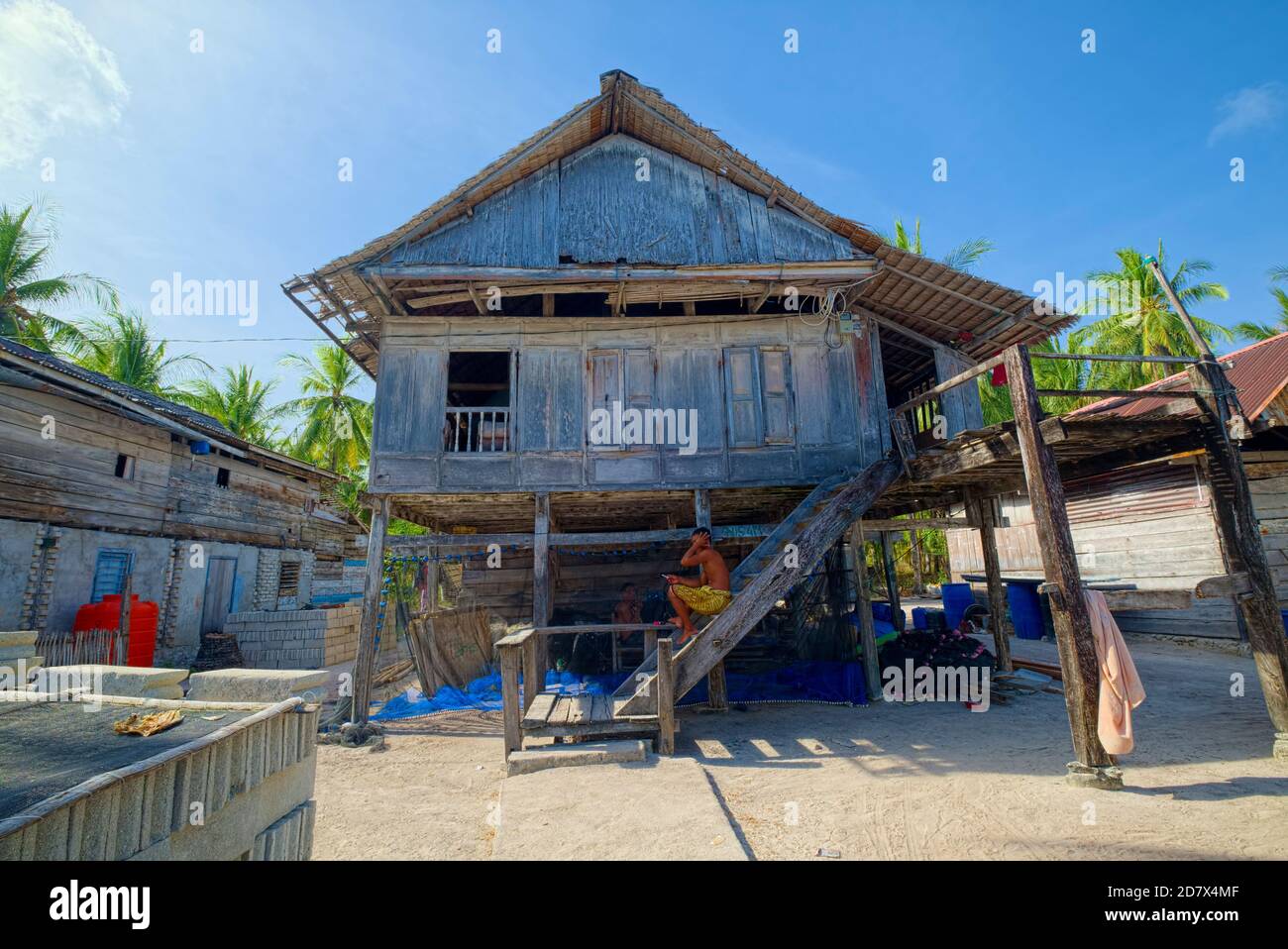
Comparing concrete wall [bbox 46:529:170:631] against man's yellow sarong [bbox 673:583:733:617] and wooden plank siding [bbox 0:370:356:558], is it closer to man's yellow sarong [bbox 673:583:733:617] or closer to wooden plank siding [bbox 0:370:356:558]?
wooden plank siding [bbox 0:370:356:558]

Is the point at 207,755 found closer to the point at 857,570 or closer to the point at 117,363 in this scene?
the point at 857,570

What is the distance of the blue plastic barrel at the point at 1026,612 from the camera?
16672mm

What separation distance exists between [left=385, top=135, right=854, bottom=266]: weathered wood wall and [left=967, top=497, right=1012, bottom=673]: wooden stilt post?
17.7 ft

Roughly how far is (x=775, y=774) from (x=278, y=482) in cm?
1911

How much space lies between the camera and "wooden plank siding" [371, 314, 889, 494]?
10.1 m

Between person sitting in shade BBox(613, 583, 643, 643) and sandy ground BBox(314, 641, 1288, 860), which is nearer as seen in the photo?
sandy ground BBox(314, 641, 1288, 860)

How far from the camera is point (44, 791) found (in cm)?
227

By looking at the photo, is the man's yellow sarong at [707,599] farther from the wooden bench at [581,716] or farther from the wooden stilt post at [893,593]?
the wooden stilt post at [893,593]

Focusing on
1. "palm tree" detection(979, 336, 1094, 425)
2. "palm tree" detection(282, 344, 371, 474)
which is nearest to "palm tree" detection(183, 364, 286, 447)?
"palm tree" detection(282, 344, 371, 474)

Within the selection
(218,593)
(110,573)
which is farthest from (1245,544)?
(218,593)

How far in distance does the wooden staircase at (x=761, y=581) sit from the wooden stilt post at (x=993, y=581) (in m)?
3.08

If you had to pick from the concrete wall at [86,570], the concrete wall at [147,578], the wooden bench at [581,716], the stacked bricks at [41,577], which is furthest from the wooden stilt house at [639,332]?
the concrete wall at [86,570]
